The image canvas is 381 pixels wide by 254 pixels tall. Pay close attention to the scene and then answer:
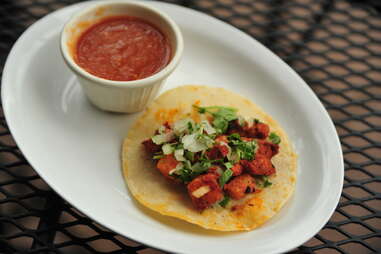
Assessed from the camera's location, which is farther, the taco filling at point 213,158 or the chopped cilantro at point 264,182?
the chopped cilantro at point 264,182

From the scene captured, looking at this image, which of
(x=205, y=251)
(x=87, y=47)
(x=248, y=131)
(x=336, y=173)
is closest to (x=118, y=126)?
(x=87, y=47)

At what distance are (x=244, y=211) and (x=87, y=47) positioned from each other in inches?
52.1

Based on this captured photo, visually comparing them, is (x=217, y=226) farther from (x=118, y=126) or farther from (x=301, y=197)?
(x=118, y=126)

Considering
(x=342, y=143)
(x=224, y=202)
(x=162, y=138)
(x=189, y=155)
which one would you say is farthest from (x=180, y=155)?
(x=342, y=143)

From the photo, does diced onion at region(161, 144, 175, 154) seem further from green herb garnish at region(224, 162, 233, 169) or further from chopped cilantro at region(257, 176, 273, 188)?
chopped cilantro at region(257, 176, 273, 188)

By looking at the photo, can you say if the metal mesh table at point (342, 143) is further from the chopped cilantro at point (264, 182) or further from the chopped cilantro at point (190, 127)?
the chopped cilantro at point (190, 127)

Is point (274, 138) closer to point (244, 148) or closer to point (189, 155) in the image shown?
point (244, 148)

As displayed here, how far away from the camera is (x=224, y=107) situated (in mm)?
2832

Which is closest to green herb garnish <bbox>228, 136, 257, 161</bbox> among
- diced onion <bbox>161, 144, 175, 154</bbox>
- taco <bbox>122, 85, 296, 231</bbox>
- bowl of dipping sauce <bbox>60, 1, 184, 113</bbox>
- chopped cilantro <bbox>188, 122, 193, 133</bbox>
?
taco <bbox>122, 85, 296, 231</bbox>

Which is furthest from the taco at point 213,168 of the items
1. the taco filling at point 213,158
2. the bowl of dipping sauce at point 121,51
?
the bowl of dipping sauce at point 121,51

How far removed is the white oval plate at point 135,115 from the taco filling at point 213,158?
0.19m

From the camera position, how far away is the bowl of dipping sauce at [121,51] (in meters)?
2.62

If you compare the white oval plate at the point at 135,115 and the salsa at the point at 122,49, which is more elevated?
the salsa at the point at 122,49

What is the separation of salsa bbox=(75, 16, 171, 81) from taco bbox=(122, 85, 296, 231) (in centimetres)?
33
